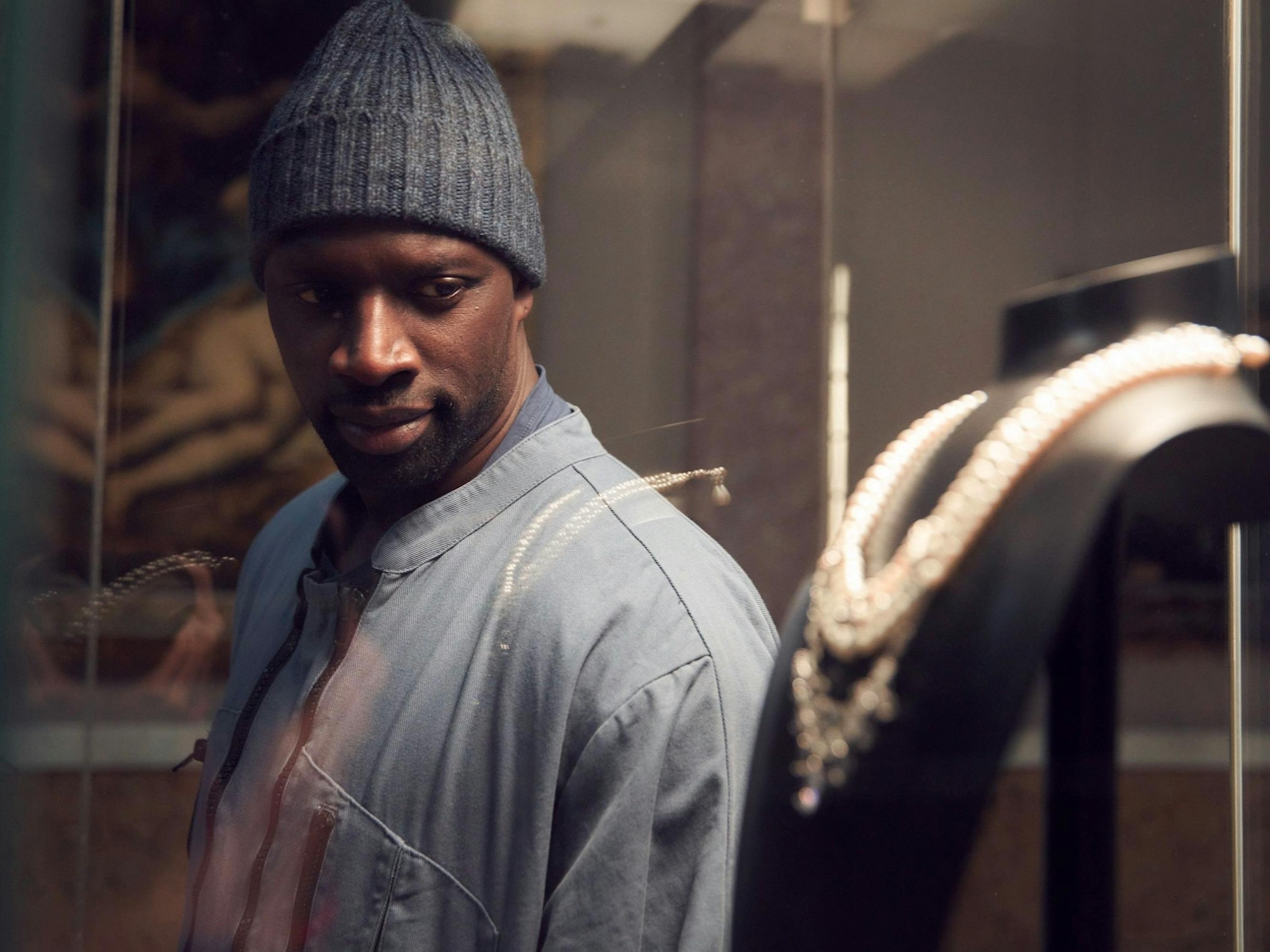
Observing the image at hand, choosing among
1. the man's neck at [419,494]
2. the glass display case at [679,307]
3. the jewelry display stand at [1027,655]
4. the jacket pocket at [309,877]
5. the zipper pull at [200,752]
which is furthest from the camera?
the zipper pull at [200,752]

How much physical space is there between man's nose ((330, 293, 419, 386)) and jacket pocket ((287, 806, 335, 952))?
0.35m

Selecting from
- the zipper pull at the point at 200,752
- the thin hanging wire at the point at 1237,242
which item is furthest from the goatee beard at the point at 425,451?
the thin hanging wire at the point at 1237,242

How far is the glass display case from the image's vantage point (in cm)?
84

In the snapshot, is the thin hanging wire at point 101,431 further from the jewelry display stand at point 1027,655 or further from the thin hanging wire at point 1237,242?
the thin hanging wire at point 1237,242

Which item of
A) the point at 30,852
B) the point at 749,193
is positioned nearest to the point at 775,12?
the point at 749,193

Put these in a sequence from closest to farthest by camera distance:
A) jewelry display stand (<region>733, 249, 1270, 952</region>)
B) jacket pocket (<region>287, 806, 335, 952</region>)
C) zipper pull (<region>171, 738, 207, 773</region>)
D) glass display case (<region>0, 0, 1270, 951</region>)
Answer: jewelry display stand (<region>733, 249, 1270, 952</region>) < glass display case (<region>0, 0, 1270, 951</region>) < jacket pocket (<region>287, 806, 335, 952</region>) < zipper pull (<region>171, 738, 207, 773</region>)

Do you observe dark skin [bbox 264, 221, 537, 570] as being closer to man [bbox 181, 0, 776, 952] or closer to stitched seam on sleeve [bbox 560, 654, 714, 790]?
man [bbox 181, 0, 776, 952]

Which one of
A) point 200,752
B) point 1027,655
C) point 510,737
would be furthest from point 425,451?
point 1027,655

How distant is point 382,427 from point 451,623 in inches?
6.8

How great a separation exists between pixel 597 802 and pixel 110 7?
1.05m

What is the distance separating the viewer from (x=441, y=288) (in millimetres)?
999

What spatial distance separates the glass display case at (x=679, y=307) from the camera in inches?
33.0

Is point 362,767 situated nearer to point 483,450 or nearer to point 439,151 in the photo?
point 483,450

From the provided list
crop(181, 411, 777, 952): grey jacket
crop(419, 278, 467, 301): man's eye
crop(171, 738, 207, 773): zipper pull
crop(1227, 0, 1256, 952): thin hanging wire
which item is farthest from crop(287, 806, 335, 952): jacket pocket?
crop(1227, 0, 1256, 952): thin hanging wire
